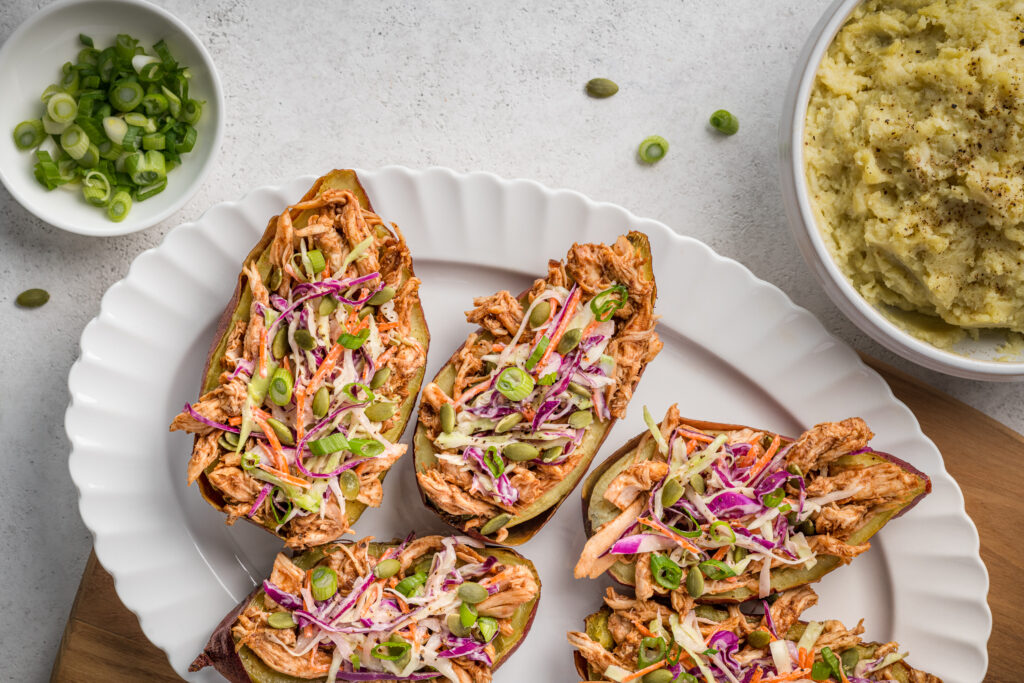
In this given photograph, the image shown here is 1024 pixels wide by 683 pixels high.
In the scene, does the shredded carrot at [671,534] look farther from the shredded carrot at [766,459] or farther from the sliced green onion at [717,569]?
the shredded carrot at [766,459]

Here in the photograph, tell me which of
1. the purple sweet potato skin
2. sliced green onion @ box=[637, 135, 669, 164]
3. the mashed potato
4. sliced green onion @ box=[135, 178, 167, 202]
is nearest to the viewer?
the mashed potato

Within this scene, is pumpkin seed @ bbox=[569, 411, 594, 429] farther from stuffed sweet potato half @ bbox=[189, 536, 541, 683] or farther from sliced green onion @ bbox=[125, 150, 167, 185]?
sliced green onion @ bbox=[125, 150, 167, 185]

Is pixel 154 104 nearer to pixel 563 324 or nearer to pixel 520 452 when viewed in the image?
pixel 563 324

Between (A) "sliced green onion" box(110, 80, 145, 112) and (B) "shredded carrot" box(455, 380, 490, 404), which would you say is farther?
(A) "sliced green onion" box(110, 80, 145, 112)

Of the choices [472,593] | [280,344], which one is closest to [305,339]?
[280,344]

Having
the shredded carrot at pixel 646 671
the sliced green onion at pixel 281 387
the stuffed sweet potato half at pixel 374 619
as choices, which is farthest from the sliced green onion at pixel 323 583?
the shredded carrot at pixel 646 671

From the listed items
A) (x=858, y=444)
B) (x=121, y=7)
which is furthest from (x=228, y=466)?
(x=858, y=444)

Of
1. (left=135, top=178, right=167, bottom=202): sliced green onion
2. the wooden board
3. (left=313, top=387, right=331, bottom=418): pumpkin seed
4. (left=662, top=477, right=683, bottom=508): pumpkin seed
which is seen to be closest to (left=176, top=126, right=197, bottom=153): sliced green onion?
(left=135, top=178, right=167, bottom=202): sliced green onion
